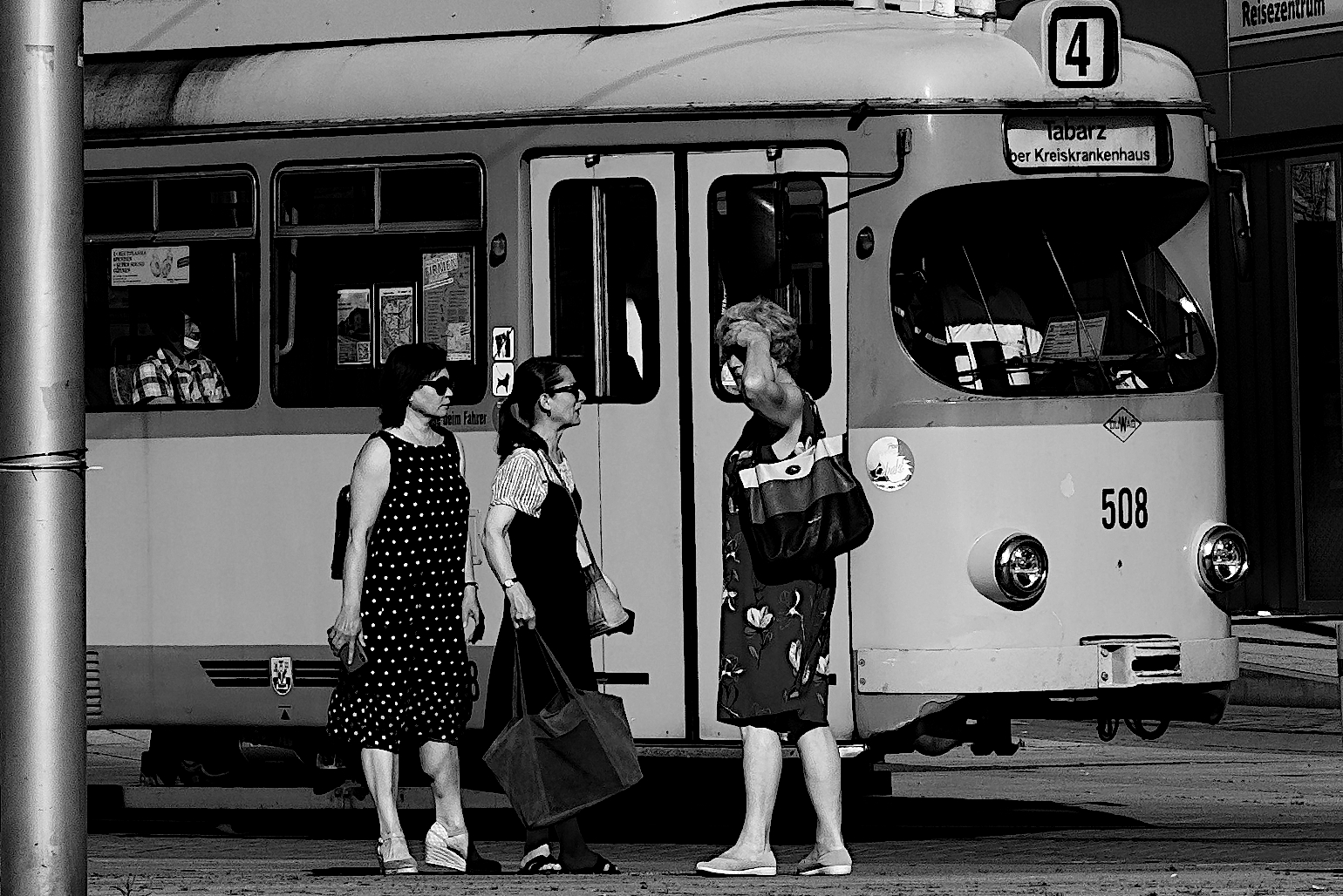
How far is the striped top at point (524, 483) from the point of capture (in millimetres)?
8102

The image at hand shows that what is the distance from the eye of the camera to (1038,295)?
30.0ft

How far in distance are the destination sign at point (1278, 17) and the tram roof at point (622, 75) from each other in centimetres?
984

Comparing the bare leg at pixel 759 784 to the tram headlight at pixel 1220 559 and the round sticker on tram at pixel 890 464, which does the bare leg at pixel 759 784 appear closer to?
the round sticker on tram at pixel 890 464

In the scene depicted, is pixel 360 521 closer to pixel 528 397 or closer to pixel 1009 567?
pixel 528 397

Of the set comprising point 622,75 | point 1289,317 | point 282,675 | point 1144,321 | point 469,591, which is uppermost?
point 622,75

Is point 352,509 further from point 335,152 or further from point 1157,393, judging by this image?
point 1157,393

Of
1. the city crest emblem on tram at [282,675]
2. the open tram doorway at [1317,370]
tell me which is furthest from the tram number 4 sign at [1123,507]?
the open tram doorway at [1317,370]

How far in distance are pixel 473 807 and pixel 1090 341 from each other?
3587 millimetres

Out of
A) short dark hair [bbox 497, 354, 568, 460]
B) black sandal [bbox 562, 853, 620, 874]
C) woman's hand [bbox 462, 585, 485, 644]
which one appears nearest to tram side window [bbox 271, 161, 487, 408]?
woman's hand [bbox 462, 585, 485, 644]

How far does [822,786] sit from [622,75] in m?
3.03

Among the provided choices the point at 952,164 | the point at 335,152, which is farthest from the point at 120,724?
the point at 952,164

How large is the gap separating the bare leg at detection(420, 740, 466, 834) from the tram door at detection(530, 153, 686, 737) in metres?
1.18

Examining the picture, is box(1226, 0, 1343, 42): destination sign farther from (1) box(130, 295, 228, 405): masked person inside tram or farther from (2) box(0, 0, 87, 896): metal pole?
(2) box(0, 0, 87, 896): metal pole

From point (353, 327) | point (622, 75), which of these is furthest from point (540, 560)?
point (622, 75)
